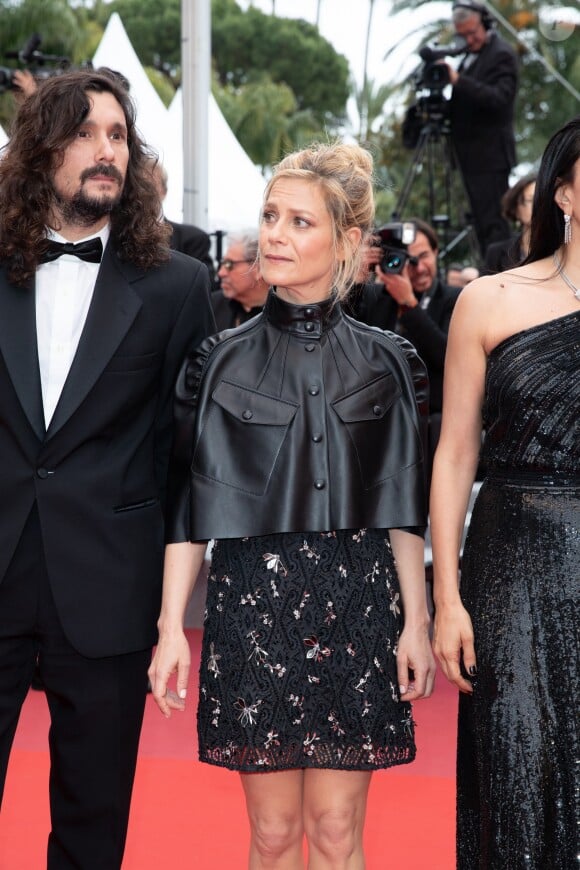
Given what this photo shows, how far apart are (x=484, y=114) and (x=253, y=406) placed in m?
5.06

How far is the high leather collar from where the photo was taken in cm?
244

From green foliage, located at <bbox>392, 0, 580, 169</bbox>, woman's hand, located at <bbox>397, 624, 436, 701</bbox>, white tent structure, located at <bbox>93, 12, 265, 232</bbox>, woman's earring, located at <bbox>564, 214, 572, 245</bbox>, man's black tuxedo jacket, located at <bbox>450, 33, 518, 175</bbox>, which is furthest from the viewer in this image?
green foliage, located at <bbox>392, 0, 580, 169</bbox>

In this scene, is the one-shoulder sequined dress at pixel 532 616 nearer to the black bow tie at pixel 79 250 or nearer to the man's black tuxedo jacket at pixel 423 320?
the black bow tie at pixel 79 250

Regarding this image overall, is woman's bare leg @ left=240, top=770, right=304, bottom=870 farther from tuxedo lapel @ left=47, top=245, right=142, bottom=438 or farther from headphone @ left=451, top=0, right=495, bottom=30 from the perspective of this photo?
headphone @ left=451, top=0, right=495, bottom=30

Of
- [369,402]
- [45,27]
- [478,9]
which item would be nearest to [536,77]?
[45,27]

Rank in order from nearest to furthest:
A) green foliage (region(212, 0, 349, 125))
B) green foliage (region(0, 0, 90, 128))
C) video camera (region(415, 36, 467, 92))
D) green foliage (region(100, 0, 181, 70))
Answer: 1. video camera (region(415, 36, 467, 92))
2. green foliage (region(0, 0, 90, 128))
3. green foliage (region(100, 0, 181, 70))
4. green foliage (region(212, 0, 349, 125))

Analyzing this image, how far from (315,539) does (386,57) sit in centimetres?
2642

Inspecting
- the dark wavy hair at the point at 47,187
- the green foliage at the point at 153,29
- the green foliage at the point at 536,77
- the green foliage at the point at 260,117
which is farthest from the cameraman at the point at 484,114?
the green foliage at the point at 153,29

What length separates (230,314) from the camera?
213 inches

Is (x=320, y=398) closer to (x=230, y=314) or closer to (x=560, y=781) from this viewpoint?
(x=560, y=781)

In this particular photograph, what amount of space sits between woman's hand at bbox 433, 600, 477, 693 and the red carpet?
48.2 inches

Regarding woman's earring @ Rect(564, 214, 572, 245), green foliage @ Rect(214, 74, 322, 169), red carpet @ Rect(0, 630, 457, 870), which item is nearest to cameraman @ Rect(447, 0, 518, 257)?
red carpet @ Rect(0, 630, 457, 870)

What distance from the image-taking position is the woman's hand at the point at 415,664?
7.77ft

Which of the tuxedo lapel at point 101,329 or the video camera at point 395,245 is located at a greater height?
the tuxedo lapel at point 101,329
